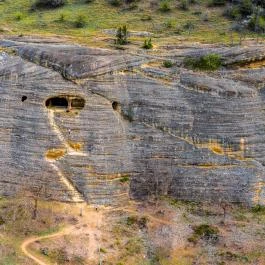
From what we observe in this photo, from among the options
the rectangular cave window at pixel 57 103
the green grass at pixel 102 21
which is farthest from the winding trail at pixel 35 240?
the green grass at pixel 102 21

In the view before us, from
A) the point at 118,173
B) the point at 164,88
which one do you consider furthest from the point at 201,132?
the point at 118,173

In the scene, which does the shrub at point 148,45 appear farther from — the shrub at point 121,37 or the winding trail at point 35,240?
the winding trail at point 35,240

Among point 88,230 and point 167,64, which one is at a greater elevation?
point 167,64

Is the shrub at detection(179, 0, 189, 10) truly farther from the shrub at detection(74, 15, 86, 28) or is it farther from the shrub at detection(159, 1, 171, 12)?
the shrub at detection(74, 15, 86, 28)

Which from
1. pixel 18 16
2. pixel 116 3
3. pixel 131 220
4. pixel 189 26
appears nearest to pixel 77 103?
pixel 131 220

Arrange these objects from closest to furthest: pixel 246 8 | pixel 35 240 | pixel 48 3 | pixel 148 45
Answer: pixel 35 240 → pixel 148 45 → pixel 246 8 → pixel 48 3

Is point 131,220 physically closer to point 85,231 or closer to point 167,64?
point 85,231
